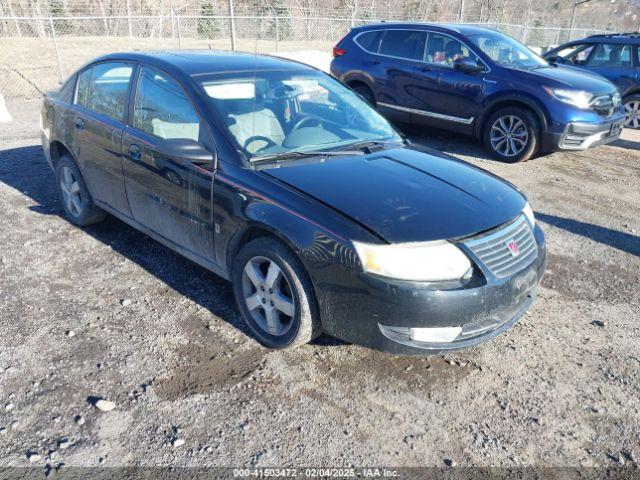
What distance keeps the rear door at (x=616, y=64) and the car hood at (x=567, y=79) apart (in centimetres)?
285

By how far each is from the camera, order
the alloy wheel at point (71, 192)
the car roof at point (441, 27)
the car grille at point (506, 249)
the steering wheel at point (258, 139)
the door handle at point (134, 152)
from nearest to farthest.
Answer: the car grille at point (506, 249) → the steering wheel at point (258, 139) → the door handle at point (134, 152) → the alloy wheel at point (71, 192) → the car roof at point (441, 27)

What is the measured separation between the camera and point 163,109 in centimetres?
383

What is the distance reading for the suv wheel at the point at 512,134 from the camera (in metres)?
7.30

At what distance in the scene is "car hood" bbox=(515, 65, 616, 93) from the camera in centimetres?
715

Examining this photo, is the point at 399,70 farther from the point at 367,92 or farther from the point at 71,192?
the point at 71,192

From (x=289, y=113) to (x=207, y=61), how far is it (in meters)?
0.79

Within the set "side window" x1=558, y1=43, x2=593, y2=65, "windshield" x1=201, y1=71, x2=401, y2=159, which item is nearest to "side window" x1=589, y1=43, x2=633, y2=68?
"side window" x1=558, y1=43, x2=593, y2=65

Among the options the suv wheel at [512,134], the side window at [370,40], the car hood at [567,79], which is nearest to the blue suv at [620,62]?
the car hood at [567,79]

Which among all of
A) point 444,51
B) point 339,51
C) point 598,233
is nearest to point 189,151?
point 598,233

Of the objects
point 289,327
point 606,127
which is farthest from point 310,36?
point 289,327

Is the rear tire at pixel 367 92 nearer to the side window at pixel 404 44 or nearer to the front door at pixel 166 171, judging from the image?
the side window at pixel 404 44

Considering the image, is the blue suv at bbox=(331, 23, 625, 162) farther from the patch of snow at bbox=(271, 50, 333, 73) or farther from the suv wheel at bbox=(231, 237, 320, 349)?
the patch of snow at bbox=(271, 50, 333, 73)

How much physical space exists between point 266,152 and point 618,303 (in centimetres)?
287

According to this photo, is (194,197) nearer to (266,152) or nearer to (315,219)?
(266,152)
